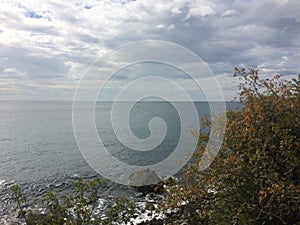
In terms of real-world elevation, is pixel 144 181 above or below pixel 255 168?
below

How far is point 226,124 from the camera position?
37.4 feet

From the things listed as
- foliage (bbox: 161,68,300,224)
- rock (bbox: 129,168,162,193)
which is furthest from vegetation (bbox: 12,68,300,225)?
rock (bbox: 129,168,162,193)

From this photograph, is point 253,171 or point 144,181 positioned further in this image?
point 144,181

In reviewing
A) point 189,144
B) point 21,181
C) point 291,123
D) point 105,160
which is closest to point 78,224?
point 291,123

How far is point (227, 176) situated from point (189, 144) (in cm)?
3450

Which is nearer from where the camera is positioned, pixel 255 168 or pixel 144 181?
pixel 255 168

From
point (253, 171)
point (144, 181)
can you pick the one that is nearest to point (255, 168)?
point (253, 171)

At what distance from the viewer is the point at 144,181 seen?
28.8 m

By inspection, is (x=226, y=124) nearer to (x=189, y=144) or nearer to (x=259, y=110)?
(x=259, y=110)

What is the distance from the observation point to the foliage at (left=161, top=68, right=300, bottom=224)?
8664mm

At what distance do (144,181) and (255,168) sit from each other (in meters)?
21.4

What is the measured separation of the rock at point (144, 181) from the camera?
27.9 m

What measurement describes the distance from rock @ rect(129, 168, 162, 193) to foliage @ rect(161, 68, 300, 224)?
16982 millimetres

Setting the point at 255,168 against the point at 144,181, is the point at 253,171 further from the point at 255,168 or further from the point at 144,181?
the point at 144,181
